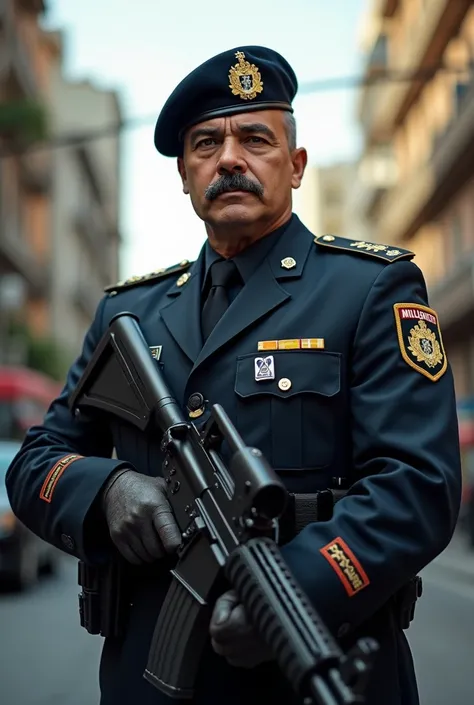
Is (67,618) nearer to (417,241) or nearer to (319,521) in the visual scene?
(319,521)

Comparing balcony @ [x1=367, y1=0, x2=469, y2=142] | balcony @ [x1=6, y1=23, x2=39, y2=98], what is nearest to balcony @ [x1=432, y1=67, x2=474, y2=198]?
balcony @ [x1=367, y1=0, x2=469, y2=142]

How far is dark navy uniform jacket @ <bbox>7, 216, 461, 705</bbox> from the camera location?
6.54ft

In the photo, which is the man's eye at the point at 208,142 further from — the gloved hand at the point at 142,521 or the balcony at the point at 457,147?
the balcony at the point at 457,147

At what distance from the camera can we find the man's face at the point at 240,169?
7.85ft

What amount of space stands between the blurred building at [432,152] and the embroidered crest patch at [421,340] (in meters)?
16.0

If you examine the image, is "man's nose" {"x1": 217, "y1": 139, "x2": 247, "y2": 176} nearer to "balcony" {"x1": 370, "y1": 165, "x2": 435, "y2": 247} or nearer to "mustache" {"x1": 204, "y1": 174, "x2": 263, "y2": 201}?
"mustache" {"x1": 204, "y1": 174, "x2": 263, "y2": 201}

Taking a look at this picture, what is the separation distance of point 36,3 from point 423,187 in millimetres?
14439

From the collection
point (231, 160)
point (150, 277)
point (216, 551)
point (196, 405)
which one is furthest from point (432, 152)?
point (216, 551)

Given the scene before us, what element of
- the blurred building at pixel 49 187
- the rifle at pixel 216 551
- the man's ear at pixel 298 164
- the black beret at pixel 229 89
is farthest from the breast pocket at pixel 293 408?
the blurred building at pixel 49 187

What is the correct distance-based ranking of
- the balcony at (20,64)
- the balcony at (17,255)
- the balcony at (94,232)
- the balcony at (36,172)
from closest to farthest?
1. the balcony at (17,255)
2. the balcony at (20,64)
3. the balcony at (36,172)
4. the balcony at (94,232)

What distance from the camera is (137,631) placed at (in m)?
2.31

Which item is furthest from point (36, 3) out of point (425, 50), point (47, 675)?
point (47, 675)

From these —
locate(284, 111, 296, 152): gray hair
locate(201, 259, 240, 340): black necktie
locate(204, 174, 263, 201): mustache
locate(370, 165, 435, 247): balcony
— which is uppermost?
locate(370, 165, 435, 247): balcony

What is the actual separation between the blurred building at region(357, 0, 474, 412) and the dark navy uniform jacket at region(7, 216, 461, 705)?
15918 millimetres
